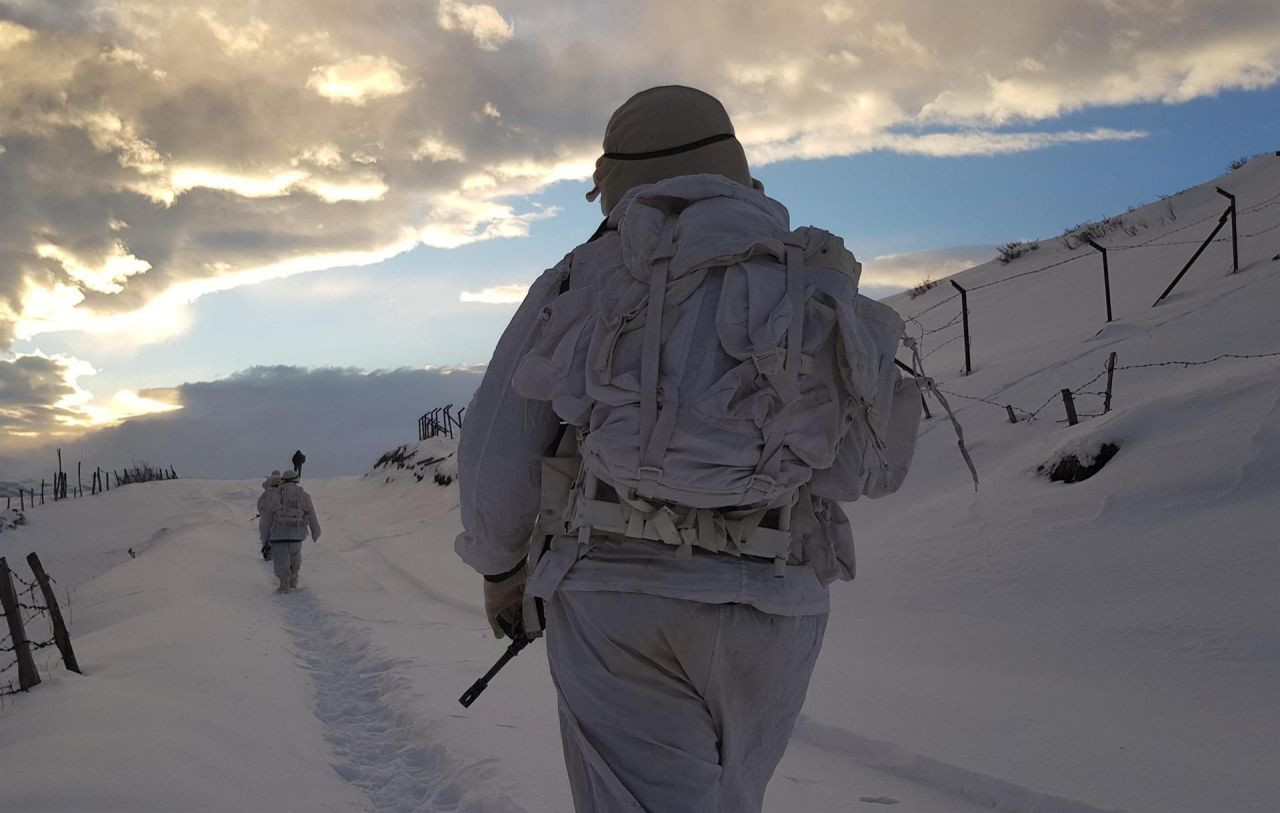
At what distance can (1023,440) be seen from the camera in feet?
31.9

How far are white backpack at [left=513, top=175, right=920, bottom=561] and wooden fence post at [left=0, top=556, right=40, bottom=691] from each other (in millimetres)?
5961

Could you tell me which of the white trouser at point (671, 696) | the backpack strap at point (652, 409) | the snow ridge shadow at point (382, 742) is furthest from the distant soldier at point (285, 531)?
the backpack strap at point (652, 409)

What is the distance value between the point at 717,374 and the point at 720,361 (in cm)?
3

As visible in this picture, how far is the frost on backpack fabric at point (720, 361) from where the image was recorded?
1.68 metres

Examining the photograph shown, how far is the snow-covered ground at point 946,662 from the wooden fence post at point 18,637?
278mm

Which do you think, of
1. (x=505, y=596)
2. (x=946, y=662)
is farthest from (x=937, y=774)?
(x=505, y=596)

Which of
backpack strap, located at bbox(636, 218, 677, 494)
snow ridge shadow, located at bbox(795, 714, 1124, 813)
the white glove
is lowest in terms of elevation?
snow ridge shadow, located at bbox(795, 714, 1124, 813)

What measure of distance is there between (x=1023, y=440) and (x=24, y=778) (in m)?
8.86

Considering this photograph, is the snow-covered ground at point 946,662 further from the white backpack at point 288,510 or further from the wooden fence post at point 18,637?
the white backpack at point 288,510

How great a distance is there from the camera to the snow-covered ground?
4.09 m

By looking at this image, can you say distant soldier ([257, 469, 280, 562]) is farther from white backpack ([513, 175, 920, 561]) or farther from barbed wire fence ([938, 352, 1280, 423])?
white backpack ([513, 175, 920, 561])

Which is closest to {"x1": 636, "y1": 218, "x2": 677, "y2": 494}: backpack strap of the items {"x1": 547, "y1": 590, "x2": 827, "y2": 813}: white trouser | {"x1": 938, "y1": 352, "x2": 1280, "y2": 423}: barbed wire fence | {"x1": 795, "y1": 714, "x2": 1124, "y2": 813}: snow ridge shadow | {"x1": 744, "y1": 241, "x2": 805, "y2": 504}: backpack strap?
{"x1": 744, "y1": 241, "x2": 805, "y2": 504}: backpack strap

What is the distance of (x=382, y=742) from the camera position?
5.29 meters

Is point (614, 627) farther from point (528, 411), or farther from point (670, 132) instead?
point (670, 132)
